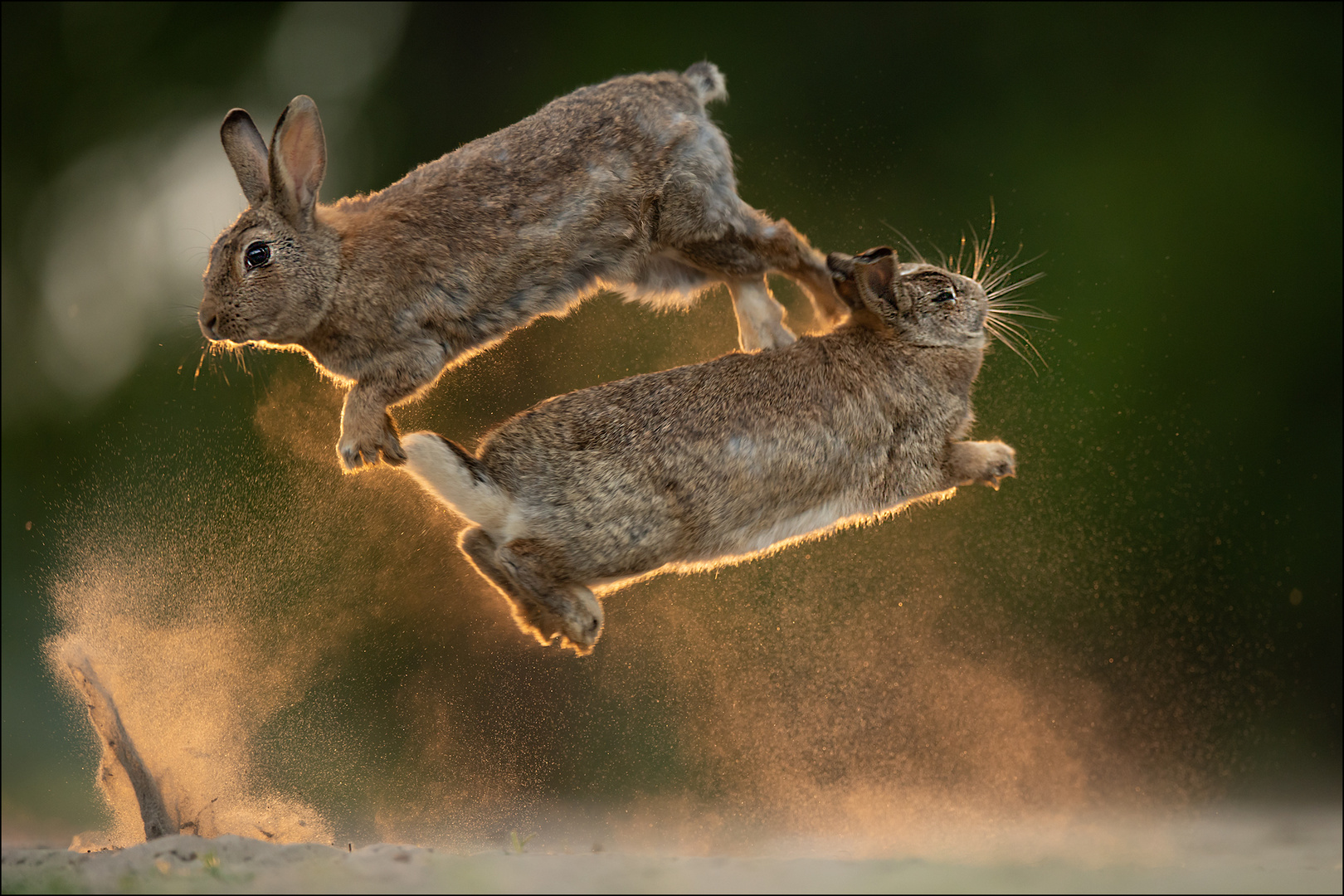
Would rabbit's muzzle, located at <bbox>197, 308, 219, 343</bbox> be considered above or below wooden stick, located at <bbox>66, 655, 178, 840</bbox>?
above

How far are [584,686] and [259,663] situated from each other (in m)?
1.87

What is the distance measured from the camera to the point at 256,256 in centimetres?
318

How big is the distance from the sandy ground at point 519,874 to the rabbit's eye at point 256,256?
1.73m

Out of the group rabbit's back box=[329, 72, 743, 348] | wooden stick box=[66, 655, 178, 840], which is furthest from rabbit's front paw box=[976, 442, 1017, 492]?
wooden stick box=[66, 655, 178, 840]

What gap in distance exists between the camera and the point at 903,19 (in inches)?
258

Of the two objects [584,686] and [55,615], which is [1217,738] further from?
[55,615]

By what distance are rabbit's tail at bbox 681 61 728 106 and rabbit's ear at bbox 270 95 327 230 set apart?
57.4 inches

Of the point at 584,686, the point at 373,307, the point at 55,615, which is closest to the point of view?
the point at 373,307

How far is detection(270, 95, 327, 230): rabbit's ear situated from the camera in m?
3.15

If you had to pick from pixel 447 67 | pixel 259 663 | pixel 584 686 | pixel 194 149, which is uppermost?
pixel 447 67

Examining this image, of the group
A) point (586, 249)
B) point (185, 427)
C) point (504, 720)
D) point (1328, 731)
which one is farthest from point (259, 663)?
point (1328, 731)

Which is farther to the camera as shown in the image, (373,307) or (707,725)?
(707,725)

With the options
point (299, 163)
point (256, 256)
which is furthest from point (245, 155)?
point (256, 256)

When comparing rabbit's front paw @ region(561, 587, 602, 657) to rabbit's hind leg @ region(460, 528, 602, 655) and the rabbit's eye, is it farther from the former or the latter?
the rabbit's eye
